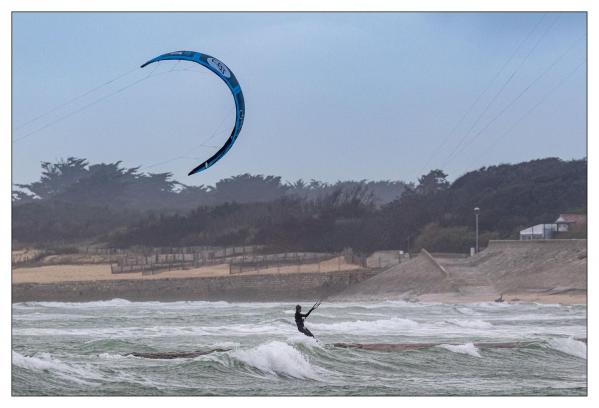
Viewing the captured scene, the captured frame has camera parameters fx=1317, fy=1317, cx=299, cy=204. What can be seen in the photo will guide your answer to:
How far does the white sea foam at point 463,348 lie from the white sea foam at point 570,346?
1.13 m

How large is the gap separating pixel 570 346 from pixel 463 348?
1.47m

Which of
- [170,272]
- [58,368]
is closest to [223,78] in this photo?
[58,368]

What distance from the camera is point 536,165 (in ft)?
96.4

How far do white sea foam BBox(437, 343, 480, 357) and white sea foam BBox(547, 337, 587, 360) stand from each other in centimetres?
113

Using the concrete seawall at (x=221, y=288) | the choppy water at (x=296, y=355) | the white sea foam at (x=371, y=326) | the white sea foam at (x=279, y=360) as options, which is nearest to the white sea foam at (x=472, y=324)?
the choppy water at (x=296, y=355)

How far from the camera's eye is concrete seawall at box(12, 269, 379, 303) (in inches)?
1089

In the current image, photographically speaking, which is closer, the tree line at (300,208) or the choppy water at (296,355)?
the choppy water at (296,355)

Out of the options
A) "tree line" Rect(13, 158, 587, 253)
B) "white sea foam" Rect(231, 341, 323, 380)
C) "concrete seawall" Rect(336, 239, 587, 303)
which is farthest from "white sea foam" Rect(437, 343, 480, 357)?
"tree line" Rect(13, 158, 587, 253)

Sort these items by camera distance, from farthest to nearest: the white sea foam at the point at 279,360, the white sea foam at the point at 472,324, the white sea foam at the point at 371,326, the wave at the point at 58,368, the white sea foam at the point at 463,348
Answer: the white sea foam at the point at 472,324 < the white sea foam at the point at 371,326 < the white sea foam at the point at 463,348 < the white sea foam at the point at 279,360 < the wave at the point at 58,368

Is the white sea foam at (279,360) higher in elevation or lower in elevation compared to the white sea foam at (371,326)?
lower

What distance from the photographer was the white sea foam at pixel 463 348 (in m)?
16.2

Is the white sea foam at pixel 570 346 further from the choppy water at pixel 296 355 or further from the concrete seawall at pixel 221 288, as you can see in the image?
the concrete seawall at pixel 221 288

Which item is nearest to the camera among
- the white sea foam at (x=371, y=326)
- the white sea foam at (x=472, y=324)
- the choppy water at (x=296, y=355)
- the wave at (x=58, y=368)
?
the choppy water at (x=296, y=355)

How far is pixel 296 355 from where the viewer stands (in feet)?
49.4
